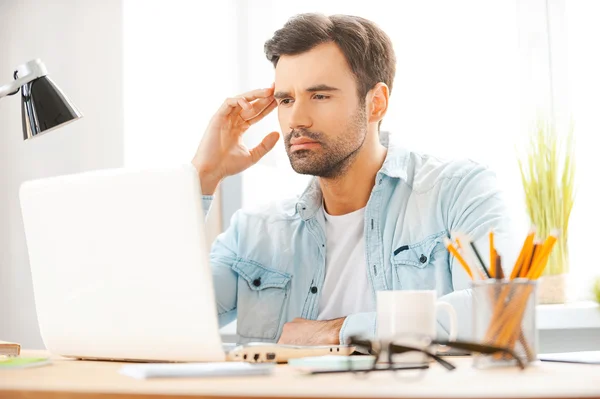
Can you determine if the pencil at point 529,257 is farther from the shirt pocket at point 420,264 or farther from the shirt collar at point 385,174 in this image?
the shirt collar at point 385,174

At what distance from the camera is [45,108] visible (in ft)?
4.94

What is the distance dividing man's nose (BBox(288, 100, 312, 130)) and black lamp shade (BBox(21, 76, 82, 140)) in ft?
2.11

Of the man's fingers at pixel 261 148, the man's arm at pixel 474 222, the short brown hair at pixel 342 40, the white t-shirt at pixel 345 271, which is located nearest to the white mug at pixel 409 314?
the man's arm at pixel 474 222

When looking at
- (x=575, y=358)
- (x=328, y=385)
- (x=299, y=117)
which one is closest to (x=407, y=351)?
(x=328, y=385)

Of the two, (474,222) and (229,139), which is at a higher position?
(229,139)

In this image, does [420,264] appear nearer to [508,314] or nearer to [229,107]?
[229,107]

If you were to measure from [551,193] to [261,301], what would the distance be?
954 millimetres

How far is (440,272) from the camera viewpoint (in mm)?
1831

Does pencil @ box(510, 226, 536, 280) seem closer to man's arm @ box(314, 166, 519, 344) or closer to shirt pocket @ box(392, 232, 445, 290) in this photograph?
man's arm @ box(314, 166, 519, 344)

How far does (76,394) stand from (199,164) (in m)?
1.42

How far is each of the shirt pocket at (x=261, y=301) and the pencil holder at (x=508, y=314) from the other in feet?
3.39

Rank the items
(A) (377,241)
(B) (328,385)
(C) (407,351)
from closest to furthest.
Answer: (B) (328,385)
(C) (407,351)
(A) (377,241)

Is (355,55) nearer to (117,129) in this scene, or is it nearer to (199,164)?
(199,164)

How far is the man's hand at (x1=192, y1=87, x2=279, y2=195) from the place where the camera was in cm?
212
